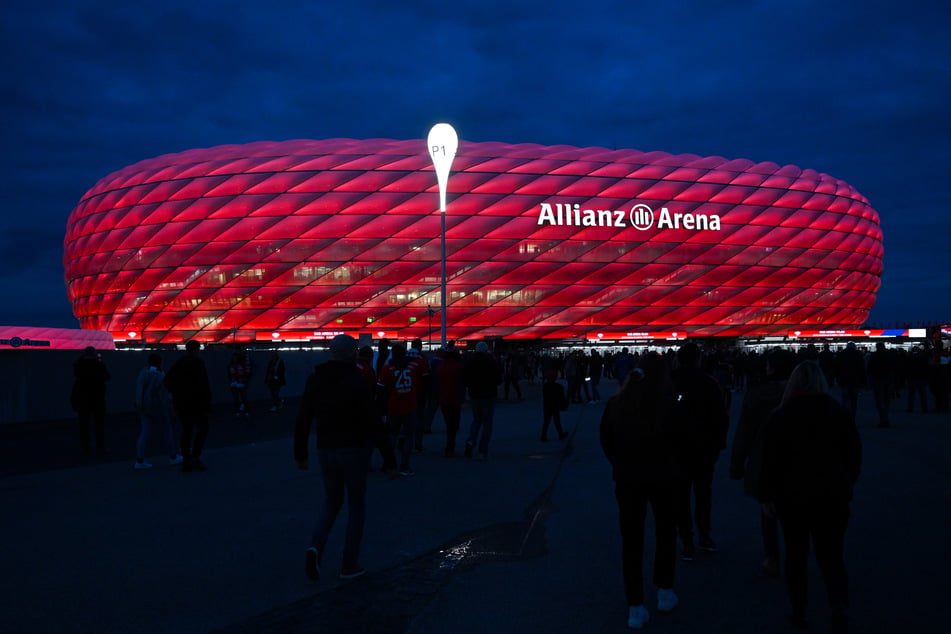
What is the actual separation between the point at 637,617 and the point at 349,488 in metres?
2.09

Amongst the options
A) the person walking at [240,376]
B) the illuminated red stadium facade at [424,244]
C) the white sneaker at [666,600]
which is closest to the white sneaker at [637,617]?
the white sneaker at [666,600]

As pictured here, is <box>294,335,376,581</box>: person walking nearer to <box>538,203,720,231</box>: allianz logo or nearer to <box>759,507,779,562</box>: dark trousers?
<box>759,507,779,562</box>: dark trousers

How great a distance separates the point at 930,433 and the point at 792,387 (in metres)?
11.9

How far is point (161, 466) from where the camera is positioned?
467 inches

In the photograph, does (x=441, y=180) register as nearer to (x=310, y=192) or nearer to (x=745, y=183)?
(x=310, y=192)

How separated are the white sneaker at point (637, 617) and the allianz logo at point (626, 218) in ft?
201

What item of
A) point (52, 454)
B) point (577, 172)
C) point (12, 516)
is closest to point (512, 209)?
point (577, 172)

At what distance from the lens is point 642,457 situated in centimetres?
467

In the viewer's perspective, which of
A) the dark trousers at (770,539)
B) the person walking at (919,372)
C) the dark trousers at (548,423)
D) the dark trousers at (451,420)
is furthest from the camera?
the person walking at (919,372)

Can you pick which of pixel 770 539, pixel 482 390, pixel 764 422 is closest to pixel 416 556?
pixel 770 539

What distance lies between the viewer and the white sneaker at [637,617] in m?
4.52

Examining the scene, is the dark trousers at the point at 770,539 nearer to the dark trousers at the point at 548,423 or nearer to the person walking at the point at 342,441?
the person walking at the point at 342,441

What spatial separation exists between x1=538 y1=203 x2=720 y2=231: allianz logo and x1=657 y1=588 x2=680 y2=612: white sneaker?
6087 centimetres

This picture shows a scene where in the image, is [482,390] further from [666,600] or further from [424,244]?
[424,244]
